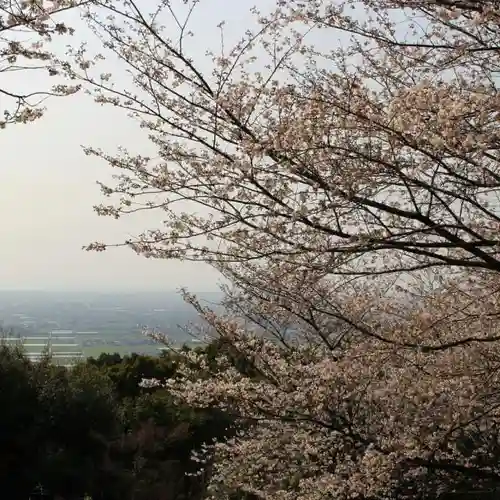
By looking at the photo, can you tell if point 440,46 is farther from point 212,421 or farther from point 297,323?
point 212,421

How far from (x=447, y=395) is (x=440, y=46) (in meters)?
1.46

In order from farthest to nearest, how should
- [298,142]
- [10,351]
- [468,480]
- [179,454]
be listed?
[179,454], [10,351], [468,480], [298,142]

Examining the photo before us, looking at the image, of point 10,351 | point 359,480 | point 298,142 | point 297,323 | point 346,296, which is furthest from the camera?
point 10,351

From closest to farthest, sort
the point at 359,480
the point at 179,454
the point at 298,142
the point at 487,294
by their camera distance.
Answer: the point at 298,142
the point at 487,294
the point at 359,480
the point at 179,454

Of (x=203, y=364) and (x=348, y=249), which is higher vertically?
(x=348, y=249)

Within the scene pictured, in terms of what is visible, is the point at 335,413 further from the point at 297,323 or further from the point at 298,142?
the point at 298,142

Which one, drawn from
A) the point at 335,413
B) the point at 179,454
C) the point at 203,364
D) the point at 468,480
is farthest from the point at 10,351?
the point at 468,480

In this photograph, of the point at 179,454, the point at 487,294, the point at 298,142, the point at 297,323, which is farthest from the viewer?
the point at 179,454

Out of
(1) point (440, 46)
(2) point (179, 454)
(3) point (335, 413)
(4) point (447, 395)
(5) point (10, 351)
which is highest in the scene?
(1) point (440, 46)

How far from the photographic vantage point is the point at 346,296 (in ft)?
12.6

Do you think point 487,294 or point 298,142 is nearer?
point 298,142

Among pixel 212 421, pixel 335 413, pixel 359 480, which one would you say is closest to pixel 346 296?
pixel 335 413

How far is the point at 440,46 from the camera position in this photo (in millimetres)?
2535

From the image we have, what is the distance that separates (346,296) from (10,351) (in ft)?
27.8
